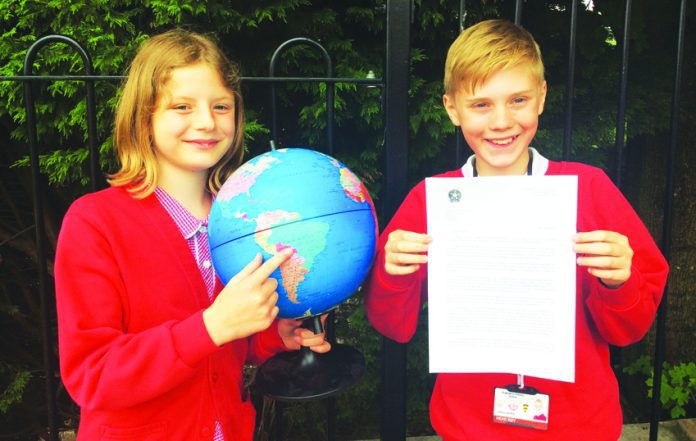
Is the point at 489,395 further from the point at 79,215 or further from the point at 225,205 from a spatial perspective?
the point at 79,215

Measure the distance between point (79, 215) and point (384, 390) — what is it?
117 cm

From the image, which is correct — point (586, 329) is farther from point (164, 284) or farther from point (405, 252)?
point (164, 284)

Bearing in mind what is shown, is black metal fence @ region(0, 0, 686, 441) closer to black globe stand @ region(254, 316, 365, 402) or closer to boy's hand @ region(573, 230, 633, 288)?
black globe stand @ region(254, 316, 365, 402)

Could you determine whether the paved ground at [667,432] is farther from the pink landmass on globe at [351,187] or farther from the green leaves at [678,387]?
the pink landmass on globe at [351,187]

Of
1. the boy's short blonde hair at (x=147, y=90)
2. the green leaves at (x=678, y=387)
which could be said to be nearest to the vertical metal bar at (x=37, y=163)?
the boy's short blonde hair at (x=147, y=90)

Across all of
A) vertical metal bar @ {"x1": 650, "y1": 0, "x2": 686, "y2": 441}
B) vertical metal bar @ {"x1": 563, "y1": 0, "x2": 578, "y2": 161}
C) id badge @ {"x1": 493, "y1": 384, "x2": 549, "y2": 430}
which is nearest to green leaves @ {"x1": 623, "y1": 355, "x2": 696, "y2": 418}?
vertical metal bar @ {"x1": 650, "y1": 0, "x2": 686, "y2": 441}

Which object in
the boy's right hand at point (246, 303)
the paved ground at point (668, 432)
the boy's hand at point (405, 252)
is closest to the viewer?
the boy's right hand at point (246, 303)

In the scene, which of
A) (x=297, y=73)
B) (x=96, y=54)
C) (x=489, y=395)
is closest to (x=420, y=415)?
(x=489, y=395)

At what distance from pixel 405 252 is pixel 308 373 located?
1.63 feet

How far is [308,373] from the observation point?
1604 millimetres

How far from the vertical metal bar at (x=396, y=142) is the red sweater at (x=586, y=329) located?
0.28 m

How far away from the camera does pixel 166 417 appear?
58.4 inches

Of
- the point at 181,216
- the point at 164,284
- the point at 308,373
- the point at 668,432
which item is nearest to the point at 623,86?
the point at 308,373

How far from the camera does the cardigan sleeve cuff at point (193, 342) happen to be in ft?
4.32
